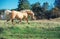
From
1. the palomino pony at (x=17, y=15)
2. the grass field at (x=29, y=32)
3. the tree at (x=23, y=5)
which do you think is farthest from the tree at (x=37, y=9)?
the grass field at (x=29, y=32)

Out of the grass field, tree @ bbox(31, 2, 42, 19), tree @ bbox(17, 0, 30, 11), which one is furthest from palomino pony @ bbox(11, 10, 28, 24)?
tree @ bbox(31, 2, 42, 19)

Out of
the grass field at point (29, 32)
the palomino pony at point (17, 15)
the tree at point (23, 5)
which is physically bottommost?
the grass field at point (29, 32)

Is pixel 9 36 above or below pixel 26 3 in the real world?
below

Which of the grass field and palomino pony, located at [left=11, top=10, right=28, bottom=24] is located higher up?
palomino pony, located at [left=11, top=10, right=28, bottom=24]

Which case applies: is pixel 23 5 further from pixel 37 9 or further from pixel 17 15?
pixel 17 15

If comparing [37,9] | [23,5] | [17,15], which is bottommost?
[17,15]

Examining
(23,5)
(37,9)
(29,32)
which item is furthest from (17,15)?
(37,9)

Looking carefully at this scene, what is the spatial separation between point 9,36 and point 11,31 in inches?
35.3

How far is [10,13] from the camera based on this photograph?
1514cm

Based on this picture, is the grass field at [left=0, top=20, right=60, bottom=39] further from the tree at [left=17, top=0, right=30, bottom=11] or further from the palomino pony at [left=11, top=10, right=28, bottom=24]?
the tree at [left=17, top=0, right=30, bottom=11]

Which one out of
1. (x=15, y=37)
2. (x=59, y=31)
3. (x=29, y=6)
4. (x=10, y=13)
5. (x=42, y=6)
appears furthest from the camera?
(x=42, y=6)

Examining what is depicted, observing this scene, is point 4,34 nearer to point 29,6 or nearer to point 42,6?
point 29,6

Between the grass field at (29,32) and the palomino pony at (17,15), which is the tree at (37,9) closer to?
the palomino pony at (17,15)

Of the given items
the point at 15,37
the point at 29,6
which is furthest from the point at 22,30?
the point at 29,6
